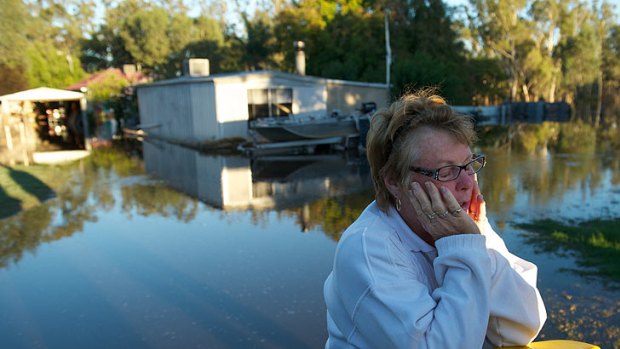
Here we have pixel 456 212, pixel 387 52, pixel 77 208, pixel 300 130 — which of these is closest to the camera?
pixel 456 212

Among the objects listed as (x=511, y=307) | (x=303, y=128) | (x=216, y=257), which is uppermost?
(x=511, y=307)

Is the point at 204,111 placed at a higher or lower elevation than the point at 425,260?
higher

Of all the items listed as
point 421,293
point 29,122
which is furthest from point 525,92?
point 421,293

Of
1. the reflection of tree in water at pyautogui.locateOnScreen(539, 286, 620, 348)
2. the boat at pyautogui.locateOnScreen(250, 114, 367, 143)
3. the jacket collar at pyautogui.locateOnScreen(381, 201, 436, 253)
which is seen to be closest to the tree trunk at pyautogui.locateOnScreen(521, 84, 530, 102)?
the boat at pyautogui.locateOnScreen(250, 114, 367, 143)

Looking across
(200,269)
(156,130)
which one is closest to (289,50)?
(156,130)

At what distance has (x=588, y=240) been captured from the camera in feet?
19.4

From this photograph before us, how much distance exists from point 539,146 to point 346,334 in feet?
61.4

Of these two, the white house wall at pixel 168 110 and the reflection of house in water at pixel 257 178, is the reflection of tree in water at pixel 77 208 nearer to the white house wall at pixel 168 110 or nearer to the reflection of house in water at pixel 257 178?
the reflection of house in water at pixel 257 178

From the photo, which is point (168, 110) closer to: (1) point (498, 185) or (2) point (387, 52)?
(2) point (387, 52)

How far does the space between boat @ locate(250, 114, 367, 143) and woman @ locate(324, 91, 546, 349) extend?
15210 millimetres

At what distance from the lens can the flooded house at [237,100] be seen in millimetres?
19062

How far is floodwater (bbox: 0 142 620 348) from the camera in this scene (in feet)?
13.6

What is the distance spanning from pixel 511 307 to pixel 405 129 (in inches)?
28.6

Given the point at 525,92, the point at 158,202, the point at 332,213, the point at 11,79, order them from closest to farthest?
the point at 332,213 < the point at 158,202 < the point at 11,79 < the point at 525,92
